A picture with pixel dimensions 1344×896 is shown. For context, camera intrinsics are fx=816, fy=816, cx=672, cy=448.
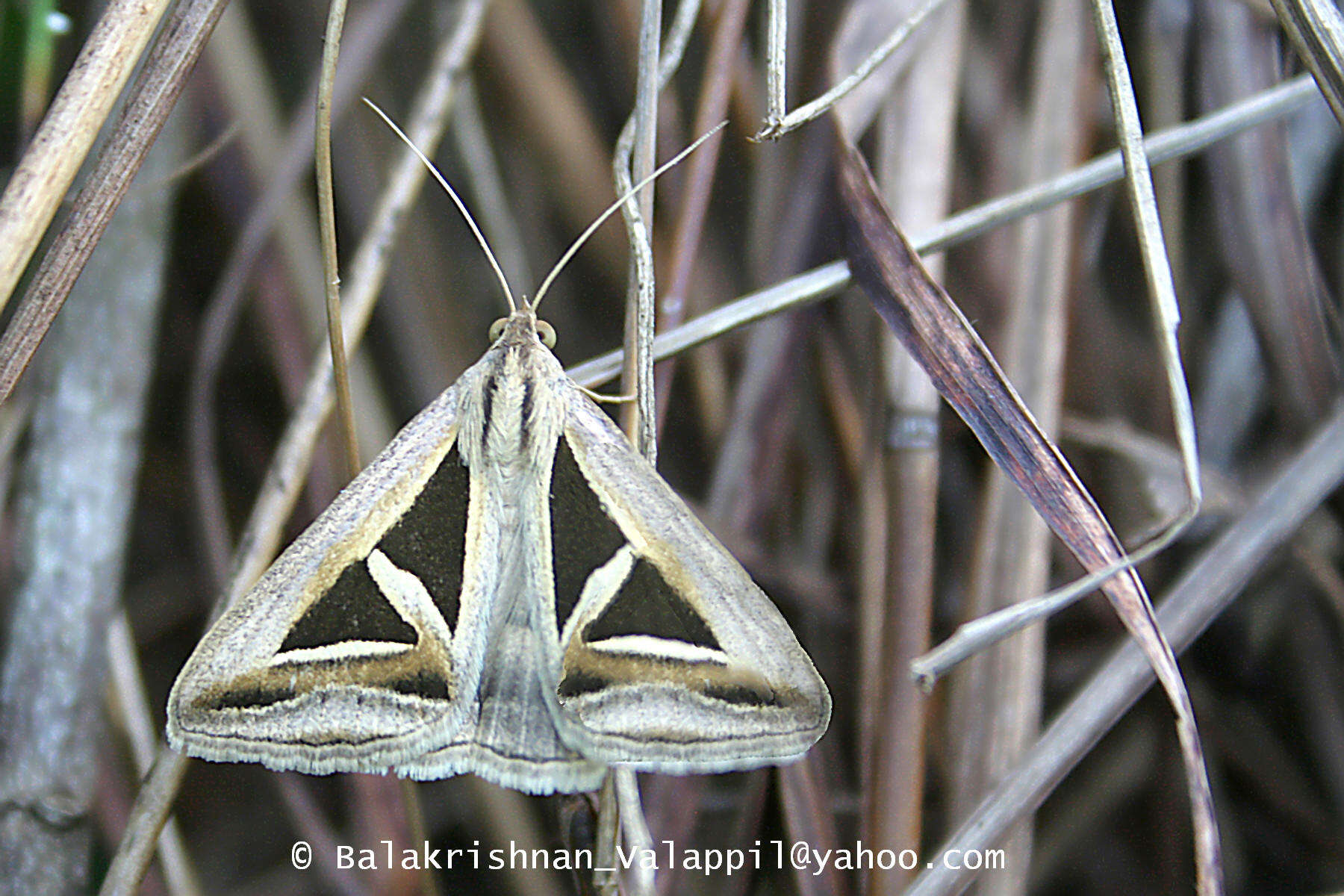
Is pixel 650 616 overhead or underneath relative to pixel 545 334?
underneath

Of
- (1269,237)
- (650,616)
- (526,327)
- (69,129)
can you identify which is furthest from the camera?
(1269,237)

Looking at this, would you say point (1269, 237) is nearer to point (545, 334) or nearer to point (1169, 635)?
point (1169, 635)

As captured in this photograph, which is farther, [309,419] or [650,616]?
[309,419]

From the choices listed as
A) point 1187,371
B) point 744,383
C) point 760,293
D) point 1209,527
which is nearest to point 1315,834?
point 1209,527

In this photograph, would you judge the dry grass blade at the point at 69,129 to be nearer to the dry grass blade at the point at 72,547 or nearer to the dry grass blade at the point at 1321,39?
the dry grass blade at the point at 72,547

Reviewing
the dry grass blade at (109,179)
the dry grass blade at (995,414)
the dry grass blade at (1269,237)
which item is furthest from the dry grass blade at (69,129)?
the dry grass blade at (1269,237)

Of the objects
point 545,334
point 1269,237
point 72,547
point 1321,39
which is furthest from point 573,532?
Answer: point 1269,237
